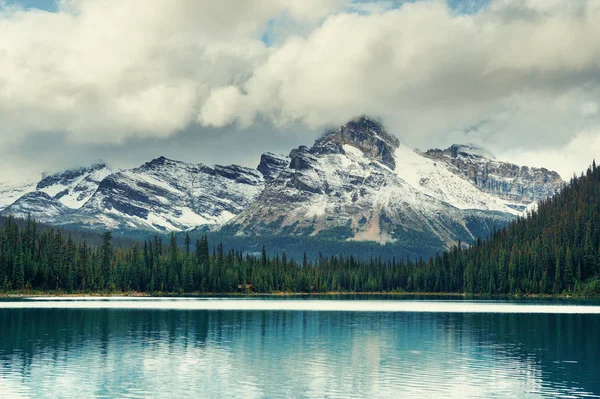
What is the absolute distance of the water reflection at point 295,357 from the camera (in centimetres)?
6241

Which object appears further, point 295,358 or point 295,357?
point 295,357

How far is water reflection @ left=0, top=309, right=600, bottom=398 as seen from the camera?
6241cm

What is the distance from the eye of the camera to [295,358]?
3172 inches

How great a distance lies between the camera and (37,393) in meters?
59.4

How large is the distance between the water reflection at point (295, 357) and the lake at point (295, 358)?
0.12 metres

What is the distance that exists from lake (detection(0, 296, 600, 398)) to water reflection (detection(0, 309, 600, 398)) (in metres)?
0.12

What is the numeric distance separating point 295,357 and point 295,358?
815 millimetres

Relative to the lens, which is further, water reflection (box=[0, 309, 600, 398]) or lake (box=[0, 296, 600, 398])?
water reflection (box=[0, 309, 600, 398])

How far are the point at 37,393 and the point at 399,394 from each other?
2818cm

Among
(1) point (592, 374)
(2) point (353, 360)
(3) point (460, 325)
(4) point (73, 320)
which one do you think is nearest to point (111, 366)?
(2) point (353, 360)

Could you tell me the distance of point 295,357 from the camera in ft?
267

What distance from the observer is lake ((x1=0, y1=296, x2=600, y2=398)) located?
204ft

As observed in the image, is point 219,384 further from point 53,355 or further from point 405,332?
point 405,332

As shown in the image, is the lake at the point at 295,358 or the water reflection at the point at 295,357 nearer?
the lake at the point at 295,358
